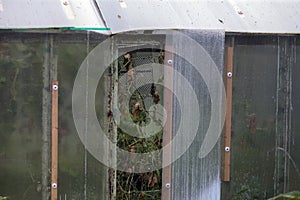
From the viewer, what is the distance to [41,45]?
13.7 feet

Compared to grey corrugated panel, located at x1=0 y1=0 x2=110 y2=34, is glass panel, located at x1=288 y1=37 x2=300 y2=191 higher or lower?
lower

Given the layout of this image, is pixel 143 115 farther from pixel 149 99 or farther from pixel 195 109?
pixel 195 109

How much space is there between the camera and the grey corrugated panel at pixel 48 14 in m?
4.11

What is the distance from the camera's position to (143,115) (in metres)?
4.46

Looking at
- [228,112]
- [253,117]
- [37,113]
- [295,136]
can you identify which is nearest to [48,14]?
[37,113]

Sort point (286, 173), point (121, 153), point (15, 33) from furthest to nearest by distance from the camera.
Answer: point (286, 173)
point (121, 153)
point (15, 33)

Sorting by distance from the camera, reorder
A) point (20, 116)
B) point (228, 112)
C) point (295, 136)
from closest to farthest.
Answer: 1. point (20, 116)
2. point (228, 112)
3. point (295, 136)

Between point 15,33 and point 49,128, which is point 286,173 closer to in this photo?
point 49,128

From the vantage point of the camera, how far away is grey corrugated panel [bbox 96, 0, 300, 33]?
435cm

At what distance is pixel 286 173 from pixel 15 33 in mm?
2573

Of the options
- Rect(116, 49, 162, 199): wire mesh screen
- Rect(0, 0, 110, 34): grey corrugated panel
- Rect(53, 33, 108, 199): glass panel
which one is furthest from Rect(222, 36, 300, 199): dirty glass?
Rect(0, 0, 110, 34): grey corrugated panel

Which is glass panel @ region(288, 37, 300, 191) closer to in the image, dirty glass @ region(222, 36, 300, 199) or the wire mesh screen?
dirty glass @ region(222, 36, 300, 199)

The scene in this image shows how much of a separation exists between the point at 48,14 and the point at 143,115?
3.67ft

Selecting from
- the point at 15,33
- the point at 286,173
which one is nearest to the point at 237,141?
the point at 286,173
